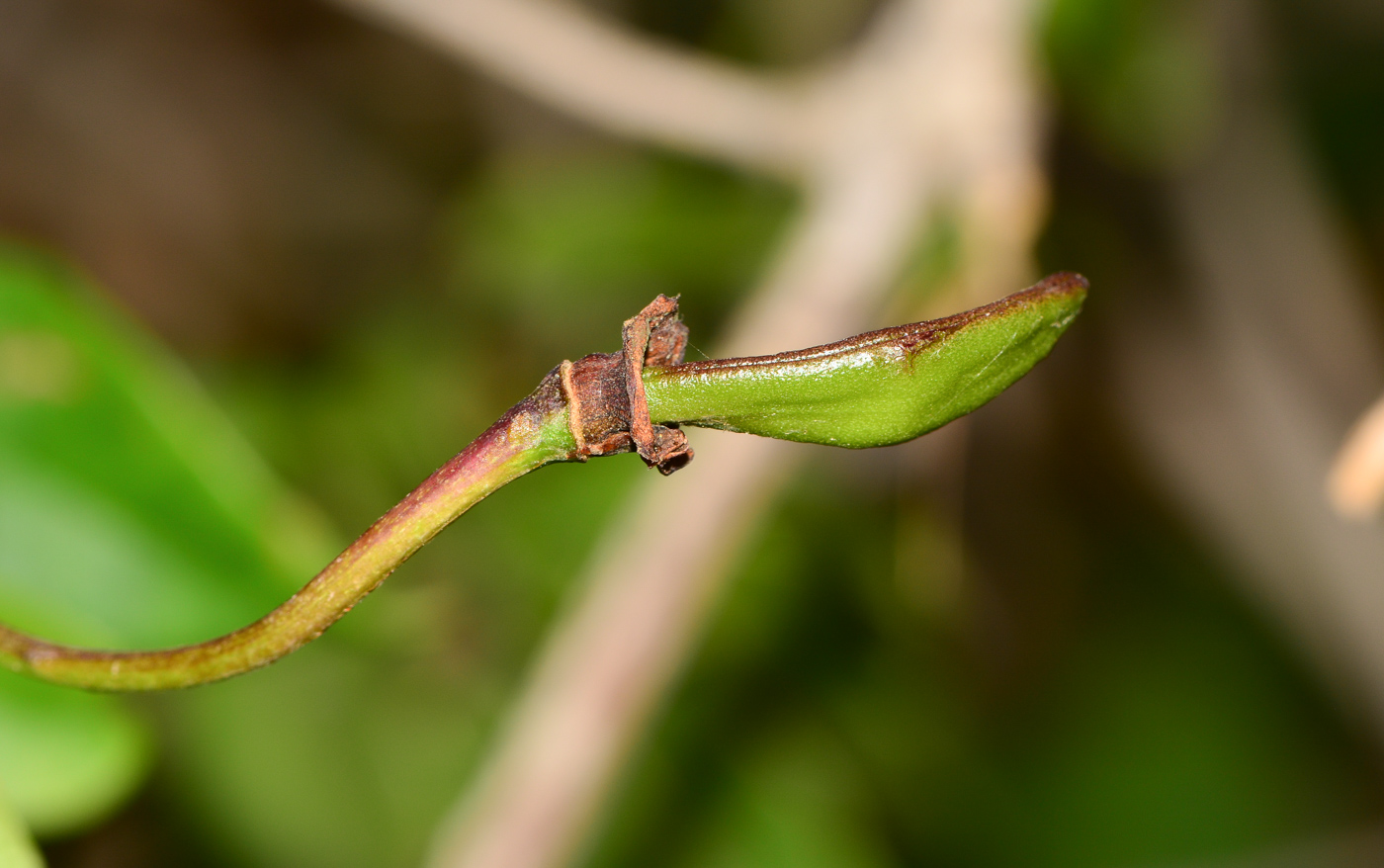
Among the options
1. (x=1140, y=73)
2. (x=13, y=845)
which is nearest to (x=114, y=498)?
(x=13, y=845)

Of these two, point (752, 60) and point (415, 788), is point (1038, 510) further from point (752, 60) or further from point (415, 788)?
point (415, 788)

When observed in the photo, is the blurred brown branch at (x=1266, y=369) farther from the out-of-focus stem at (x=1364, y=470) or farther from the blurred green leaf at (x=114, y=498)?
the blurred green leaf at (x=114, y=498)

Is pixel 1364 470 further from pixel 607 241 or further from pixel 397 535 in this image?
pixel 607 241

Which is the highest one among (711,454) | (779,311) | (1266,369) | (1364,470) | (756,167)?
(756,167)

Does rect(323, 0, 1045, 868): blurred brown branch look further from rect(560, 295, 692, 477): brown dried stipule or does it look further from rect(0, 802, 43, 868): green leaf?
rect(560, 295, 692, 477): brown dried stipule

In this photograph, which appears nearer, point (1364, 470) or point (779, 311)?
point (1364, 470)

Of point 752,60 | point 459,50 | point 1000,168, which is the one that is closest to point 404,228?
point 752,60
